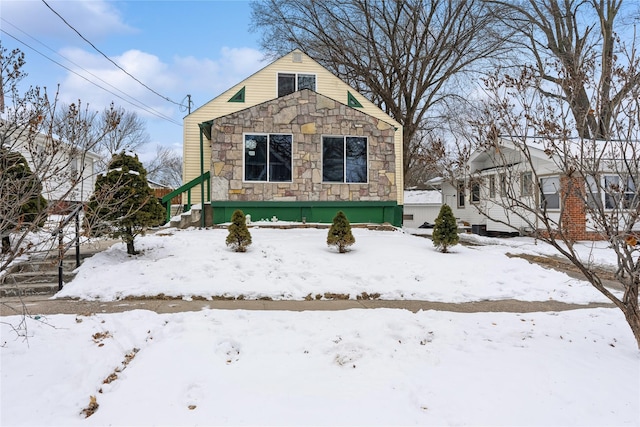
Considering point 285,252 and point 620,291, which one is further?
point 285,252

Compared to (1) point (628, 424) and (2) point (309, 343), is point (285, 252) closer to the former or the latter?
(2) point (309, 343)

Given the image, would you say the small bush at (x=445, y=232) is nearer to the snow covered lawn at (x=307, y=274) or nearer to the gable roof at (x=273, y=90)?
the snow covered lawn at (x=307, y=274)

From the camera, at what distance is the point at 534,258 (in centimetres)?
967

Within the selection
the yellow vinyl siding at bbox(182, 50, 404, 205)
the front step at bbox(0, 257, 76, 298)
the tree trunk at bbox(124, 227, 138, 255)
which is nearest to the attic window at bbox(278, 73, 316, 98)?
the yellow vinyl siding at bbox(182, 50, 404, 205)

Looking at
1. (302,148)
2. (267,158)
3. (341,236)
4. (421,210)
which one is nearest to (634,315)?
(341,236)

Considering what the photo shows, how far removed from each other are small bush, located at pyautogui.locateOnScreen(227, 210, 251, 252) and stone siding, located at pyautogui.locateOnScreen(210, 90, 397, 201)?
3.54m

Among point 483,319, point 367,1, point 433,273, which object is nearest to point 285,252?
point 433,273

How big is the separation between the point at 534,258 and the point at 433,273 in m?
4.02

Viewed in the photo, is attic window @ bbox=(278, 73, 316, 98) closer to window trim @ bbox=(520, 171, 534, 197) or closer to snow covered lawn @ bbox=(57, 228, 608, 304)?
snow covered lawn @ bbox=(57, 228, 608, 304)

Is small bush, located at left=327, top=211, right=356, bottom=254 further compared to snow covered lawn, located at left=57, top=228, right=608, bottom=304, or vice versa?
small bush, located at left=327, top=211, right=356, bottom=254

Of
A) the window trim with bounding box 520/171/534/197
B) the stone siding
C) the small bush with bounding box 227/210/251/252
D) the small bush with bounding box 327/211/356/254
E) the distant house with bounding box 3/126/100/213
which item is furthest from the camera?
the stone siding

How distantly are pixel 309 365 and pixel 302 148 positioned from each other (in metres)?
9.01

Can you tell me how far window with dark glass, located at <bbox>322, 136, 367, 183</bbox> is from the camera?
12.0 metres

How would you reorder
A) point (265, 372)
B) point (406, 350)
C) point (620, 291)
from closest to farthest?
point (265, 372), point (406, 350), point (620, 291)
